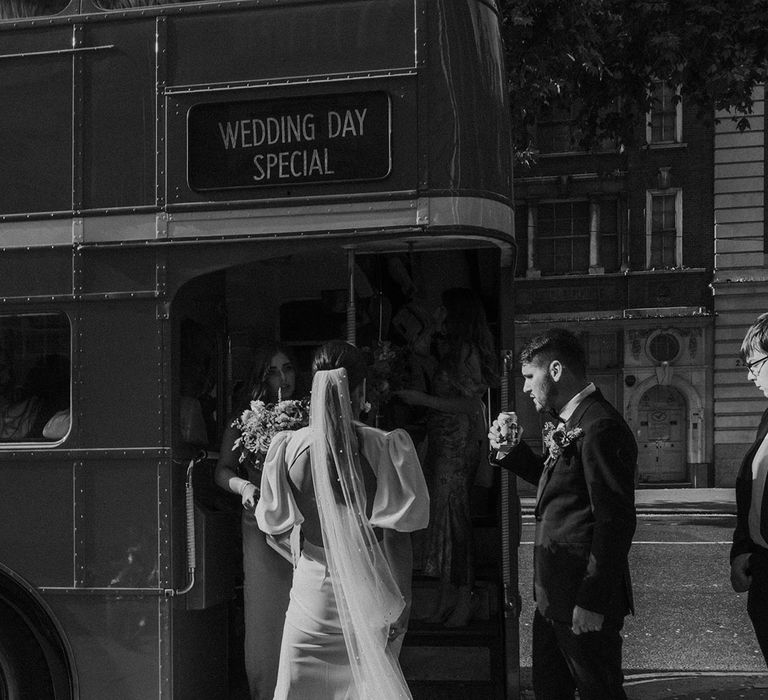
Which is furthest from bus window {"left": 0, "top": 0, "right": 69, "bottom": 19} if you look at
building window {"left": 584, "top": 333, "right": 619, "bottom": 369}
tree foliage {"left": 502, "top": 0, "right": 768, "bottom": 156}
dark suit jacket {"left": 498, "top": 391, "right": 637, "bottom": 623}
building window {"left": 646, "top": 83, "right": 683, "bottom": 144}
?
building window {"left": 646, "top": 83, "right": 683, "bottom": 144}

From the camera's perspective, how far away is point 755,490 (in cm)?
454

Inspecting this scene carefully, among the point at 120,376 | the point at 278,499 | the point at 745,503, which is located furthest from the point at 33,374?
the point at 745,503

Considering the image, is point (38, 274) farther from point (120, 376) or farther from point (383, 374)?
point (383, 374)

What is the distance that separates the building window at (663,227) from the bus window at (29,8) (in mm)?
23496

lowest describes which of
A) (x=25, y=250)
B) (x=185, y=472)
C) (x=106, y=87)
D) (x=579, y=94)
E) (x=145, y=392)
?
(x=185, y=472)

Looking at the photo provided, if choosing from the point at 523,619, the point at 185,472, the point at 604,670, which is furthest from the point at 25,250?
the point at 523,619

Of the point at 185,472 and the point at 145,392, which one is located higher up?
the point at 145,392

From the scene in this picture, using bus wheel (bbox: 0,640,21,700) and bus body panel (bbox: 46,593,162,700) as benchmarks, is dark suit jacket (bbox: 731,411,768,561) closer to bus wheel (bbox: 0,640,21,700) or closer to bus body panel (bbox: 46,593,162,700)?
bus body panel (bbox: 46,593,162,700)

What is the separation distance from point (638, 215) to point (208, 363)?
76.3 ft

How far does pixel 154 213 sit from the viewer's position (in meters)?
4.90

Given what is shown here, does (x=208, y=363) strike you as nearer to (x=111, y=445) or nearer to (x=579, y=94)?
(x=111, y=445)

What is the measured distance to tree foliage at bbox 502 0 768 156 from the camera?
35.4ft

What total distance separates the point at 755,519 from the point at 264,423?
233cm

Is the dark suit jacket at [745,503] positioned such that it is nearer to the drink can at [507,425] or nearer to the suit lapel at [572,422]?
the suit lapel at [572,422]
